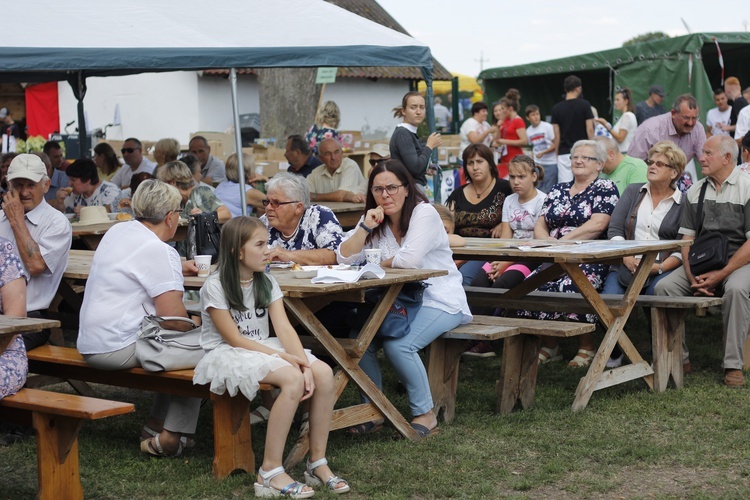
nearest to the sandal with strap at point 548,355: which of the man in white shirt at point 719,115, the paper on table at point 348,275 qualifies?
the paper on table at point 348,275

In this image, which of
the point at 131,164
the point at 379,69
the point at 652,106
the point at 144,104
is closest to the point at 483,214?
the point at 131,164

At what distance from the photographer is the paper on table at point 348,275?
13.7ft

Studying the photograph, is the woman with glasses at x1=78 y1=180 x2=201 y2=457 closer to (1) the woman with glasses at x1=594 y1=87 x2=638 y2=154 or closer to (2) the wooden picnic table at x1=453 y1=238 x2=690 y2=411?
(2) the wooden picnic table at x1=453 y1=238 x2=690 y2=411

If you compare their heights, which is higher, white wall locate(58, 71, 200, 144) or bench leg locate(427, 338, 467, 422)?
white wall locate(58, 71, 200, 144)

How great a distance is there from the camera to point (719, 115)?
487 inches

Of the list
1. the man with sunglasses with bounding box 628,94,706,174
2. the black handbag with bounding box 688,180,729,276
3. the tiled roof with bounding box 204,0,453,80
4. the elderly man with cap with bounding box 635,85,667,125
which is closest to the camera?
the black handbag with bounding box 688,180,729,276

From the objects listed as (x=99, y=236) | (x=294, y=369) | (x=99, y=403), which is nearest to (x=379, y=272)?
A: (x=294, y=369)

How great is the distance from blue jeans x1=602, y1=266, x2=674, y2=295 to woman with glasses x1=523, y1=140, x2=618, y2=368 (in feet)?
0.19

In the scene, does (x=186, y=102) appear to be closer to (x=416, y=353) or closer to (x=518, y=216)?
(x=518, y=216)

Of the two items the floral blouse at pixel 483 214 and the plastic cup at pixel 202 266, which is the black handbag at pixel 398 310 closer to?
the plastic cup at pixel 202 266

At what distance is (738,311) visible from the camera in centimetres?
539

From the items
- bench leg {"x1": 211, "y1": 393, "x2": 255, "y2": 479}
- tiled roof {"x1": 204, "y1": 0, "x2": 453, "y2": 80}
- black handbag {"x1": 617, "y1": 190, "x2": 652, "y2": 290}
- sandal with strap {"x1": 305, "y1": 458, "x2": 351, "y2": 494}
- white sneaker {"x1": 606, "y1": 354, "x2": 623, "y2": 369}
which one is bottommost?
Answer: white sneaker {"x1": 606, "y1": 354, "x2": 623, "y2": 369}

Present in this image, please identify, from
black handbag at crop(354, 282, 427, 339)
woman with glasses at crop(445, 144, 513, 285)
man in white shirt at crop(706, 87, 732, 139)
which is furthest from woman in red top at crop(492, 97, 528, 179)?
black handbag at crop(354, 282, 427, 339)

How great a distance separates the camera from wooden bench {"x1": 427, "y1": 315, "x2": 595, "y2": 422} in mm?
4824
